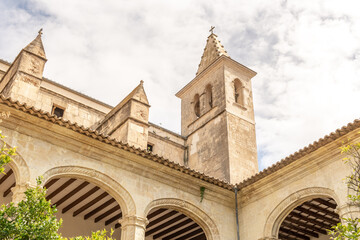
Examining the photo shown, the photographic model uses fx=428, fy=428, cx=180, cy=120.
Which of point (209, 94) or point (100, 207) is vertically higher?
point (209, 94)

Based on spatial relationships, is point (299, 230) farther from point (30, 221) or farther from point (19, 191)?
point (30, 221)

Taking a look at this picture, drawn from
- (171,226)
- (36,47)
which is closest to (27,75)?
(36,47)

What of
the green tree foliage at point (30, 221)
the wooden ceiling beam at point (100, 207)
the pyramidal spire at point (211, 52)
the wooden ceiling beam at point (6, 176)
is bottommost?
the green tree foliage at point (30, 221)

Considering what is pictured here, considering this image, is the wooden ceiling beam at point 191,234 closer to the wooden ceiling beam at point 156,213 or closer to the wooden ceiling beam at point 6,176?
the wooden ceiling beam at point 156,213

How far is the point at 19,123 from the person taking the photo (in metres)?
8.42

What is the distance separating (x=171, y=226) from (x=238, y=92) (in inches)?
286

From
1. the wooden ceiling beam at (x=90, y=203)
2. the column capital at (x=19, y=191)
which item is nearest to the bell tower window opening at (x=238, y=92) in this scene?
the wooden ceiling beam at (x=90, y=203)

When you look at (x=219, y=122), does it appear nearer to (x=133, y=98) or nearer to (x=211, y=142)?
(x=211, y=142)

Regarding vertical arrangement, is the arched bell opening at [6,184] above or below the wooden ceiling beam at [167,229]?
above

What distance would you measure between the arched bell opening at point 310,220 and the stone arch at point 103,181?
4.44m

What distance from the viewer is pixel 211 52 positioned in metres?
18.6

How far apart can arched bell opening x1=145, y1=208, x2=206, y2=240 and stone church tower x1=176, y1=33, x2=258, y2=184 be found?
250 centimetres

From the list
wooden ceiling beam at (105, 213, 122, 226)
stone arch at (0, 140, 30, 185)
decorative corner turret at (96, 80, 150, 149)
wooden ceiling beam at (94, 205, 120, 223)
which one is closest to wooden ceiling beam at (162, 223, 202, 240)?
wooden ceiling beam at (105, 213, 122, 226)

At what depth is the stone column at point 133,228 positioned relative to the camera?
9070mm
